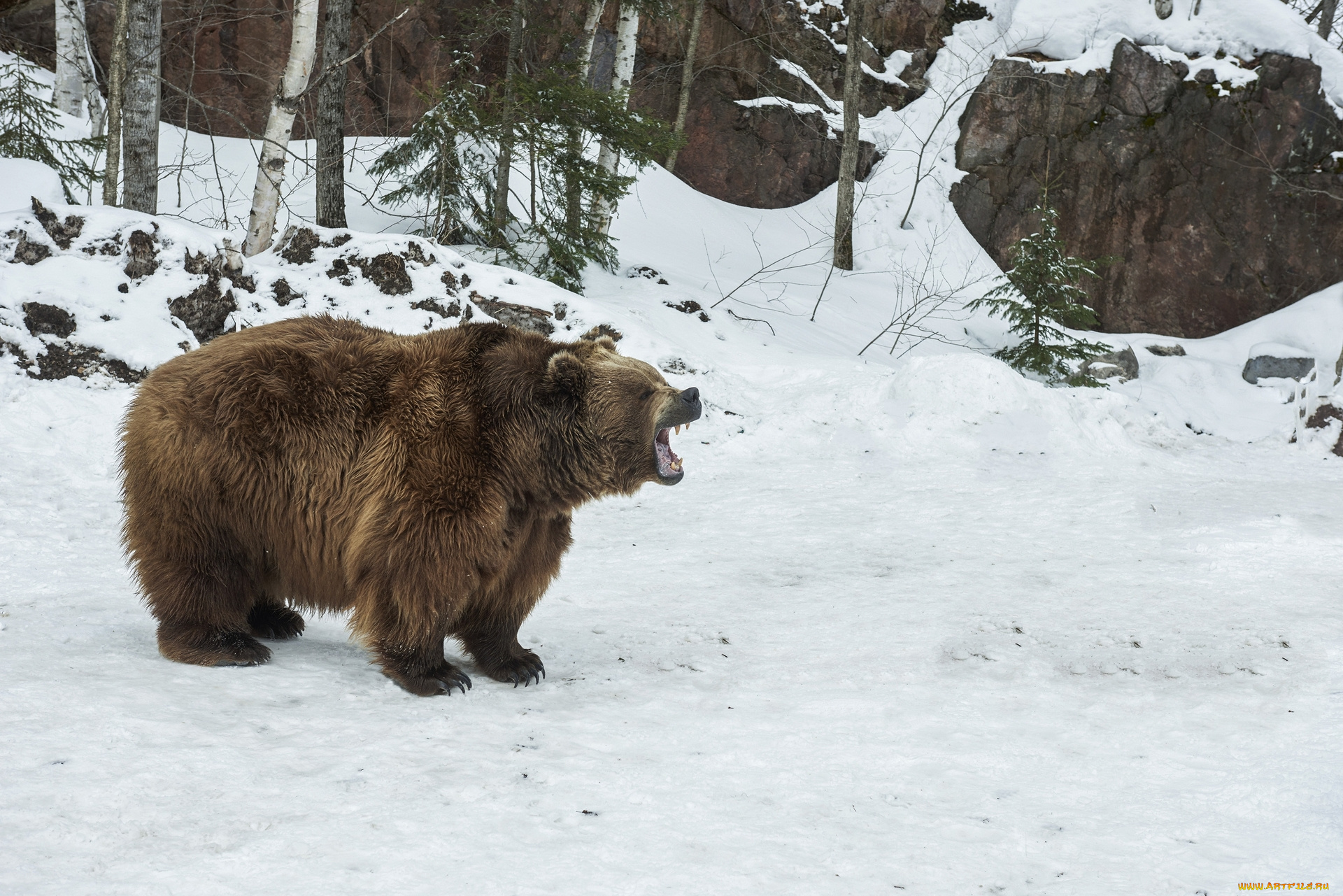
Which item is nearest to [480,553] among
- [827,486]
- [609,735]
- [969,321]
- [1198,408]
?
[609,735]

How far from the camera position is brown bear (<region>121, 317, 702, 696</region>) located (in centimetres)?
368

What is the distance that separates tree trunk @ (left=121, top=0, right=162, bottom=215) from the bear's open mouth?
23.0ft

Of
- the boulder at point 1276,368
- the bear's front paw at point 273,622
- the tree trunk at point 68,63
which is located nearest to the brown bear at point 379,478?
the bear's front paw at point 273,622

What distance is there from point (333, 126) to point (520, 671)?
8946 millimetres

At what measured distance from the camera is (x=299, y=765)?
112 inches

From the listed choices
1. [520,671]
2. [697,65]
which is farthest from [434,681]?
[697,65]

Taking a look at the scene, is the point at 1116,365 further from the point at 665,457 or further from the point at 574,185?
the point at 665,457

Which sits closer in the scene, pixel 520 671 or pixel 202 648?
pixel 202 648

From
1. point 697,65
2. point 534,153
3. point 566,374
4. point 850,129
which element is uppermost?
point 697,65

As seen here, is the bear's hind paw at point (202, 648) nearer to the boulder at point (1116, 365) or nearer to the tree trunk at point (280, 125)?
the tree trunk at point (280, 125)

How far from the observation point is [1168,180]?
60.9ft

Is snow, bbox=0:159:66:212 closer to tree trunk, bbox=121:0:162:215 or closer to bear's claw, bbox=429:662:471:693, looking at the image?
tree trunk, bbox=121:0:162:215

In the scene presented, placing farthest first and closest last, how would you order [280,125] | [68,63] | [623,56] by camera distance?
[68,63], [623,56], [280,125]

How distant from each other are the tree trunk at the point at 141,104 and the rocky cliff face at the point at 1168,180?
14896mm
